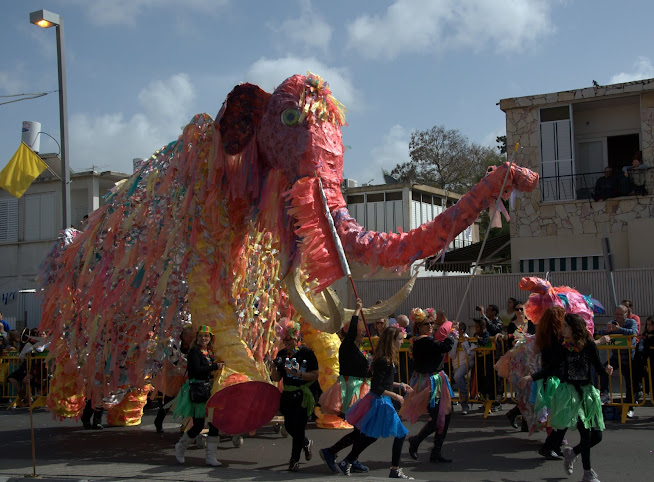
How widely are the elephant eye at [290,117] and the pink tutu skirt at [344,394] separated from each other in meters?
2.22

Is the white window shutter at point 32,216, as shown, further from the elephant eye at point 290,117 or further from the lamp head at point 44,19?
the elephant eye at point 290,117

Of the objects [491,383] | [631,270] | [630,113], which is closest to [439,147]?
[630,113]

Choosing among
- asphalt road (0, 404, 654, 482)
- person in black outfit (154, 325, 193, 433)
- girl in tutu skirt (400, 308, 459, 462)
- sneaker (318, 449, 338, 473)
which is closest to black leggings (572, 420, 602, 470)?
asphalt road (0, 404, 654, 482)

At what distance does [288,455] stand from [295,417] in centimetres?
98

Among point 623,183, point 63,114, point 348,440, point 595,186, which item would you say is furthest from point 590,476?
point 595,186

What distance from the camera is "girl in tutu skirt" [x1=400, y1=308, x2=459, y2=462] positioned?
6.45 m

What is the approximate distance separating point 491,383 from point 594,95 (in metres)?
9.79

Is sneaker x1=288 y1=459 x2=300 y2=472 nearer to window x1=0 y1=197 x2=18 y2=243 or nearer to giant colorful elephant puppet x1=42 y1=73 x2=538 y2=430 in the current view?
giant colorful elephant puppet x1=42 y1=73 x2=538 y2=430

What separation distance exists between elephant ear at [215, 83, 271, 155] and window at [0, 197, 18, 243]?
20.0 m

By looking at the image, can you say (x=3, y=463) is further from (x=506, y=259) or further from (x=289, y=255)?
(x=506, y=259)

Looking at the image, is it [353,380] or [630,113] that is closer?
[353,380]

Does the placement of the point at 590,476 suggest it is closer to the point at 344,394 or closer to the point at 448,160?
the point at 344,394

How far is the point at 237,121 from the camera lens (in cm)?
690

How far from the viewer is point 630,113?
17250 millimetres
